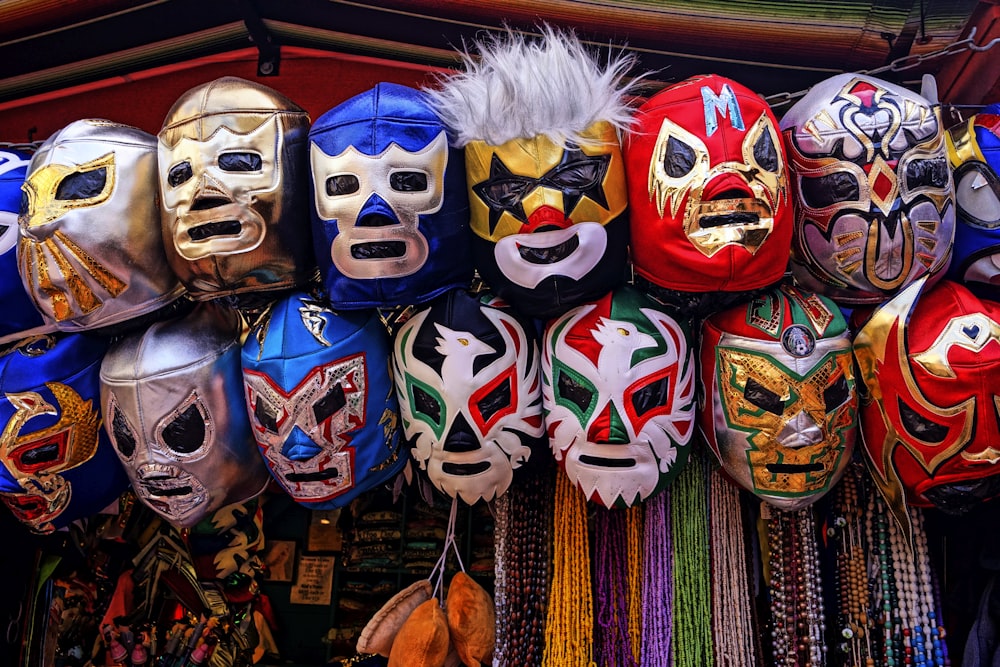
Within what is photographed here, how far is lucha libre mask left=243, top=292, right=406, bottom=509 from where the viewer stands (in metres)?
1.54

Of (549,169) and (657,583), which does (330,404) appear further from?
(657,583)

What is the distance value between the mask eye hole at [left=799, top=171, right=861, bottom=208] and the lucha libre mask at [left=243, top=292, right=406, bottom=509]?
0.96m

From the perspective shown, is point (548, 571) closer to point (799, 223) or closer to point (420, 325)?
point (420, 325)

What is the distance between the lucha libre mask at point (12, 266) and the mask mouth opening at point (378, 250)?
0.81m

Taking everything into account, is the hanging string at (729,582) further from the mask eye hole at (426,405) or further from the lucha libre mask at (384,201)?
the lucha libre mask at (384,201)

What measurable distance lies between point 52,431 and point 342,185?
90cm

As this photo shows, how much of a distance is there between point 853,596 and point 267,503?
181 centimetres

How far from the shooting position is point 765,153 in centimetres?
142

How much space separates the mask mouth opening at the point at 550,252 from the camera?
1464mm

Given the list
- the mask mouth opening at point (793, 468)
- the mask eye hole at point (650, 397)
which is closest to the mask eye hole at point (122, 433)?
the mask eye hole at point (650, 397)

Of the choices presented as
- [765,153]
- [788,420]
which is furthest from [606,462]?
[765,153]

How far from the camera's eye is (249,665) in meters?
2.46

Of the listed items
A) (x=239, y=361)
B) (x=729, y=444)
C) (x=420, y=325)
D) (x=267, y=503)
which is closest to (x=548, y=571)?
(x=729, y=444)

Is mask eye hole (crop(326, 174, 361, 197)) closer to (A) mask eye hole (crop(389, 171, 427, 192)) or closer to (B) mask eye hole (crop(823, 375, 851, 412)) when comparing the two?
(A) mask eye hole (crop(389, 171, 427, 192))
